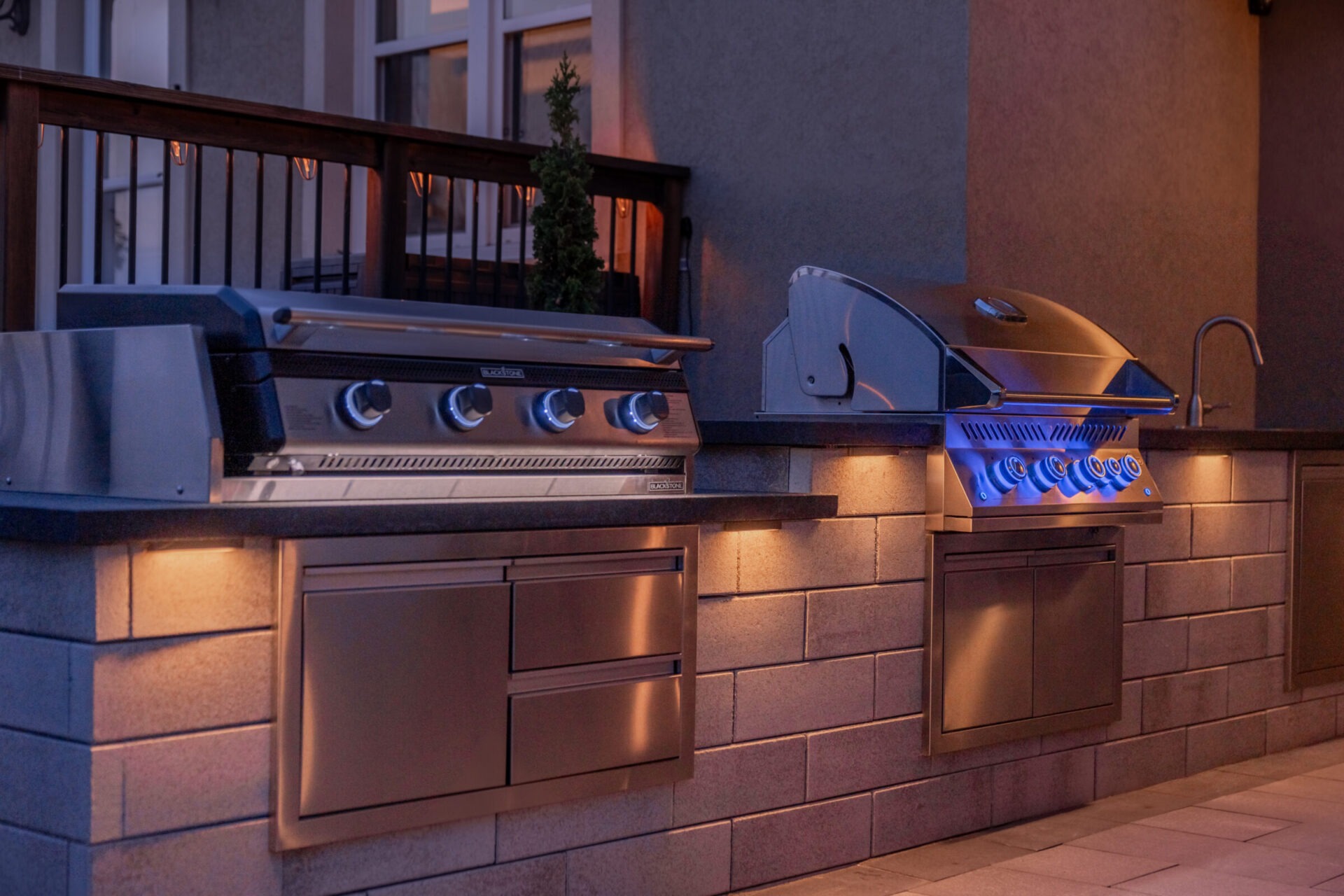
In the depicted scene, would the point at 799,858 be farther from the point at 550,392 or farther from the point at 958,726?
the point at 550,392

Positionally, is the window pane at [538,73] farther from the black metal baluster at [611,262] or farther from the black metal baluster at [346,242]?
the black metal baluster at [346,242]

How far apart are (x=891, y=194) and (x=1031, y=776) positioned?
2.01 m

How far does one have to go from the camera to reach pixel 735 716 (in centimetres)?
316

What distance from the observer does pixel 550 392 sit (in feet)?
9.18

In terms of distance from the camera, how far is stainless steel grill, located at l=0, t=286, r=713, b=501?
93.9 inches

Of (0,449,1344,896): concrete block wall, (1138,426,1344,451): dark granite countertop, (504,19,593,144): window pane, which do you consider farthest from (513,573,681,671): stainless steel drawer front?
(504,19,593,144): window pane

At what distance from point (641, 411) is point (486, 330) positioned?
15.3 inches

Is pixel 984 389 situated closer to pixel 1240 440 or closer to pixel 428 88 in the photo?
pixel 1240 440

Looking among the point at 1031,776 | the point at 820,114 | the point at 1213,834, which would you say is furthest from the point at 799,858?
the point at 820,114

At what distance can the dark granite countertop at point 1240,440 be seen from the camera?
13.8ft

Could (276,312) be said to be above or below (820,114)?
below

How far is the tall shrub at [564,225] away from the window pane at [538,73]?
4.39 ft

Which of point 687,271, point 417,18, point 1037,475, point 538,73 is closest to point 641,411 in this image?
point 1037,475

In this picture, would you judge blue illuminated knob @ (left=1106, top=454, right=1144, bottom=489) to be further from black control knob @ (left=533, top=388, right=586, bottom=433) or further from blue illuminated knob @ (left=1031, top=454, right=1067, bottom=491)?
black control knob @ (left=533, top=388, right=586, bottom=433)
